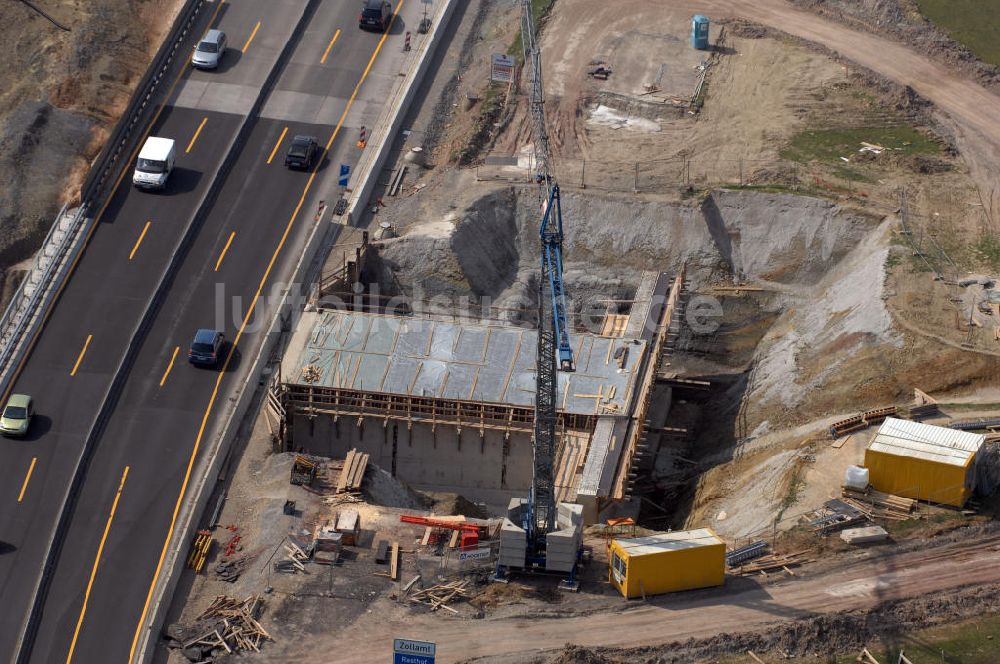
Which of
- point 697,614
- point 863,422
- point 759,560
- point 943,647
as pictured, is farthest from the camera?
point 863,422

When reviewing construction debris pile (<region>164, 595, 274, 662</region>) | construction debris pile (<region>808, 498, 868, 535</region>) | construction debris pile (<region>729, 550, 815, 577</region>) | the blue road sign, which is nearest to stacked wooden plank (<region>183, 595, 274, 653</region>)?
construction debris pile (<region>164, 595, 274, 662</region>)

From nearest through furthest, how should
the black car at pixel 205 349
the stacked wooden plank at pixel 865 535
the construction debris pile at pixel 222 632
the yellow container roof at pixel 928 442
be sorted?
1. the construction debris pile at pixel 222 632
2. the stacked wooden plank at pixel 865 535
3. the yellow container roof at pixel 928 442
4. the black car at pixel 205 349

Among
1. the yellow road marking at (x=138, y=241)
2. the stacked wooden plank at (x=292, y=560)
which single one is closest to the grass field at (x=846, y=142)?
the yellow road marking at (x=138, y=241)

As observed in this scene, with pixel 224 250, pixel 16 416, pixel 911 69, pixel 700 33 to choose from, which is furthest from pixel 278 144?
pixel 911 69

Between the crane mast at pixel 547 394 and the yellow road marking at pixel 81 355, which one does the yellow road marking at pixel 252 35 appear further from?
the crane mast at pixel 547 394

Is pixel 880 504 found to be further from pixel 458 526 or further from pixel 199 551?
pixel 199 551

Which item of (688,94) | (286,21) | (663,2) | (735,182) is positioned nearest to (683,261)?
(735,182)

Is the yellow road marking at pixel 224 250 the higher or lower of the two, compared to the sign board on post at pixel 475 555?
higher

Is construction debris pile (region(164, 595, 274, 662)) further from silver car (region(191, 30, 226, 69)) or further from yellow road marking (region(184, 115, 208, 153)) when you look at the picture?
silver car (region(191, 30, 226, 69))
